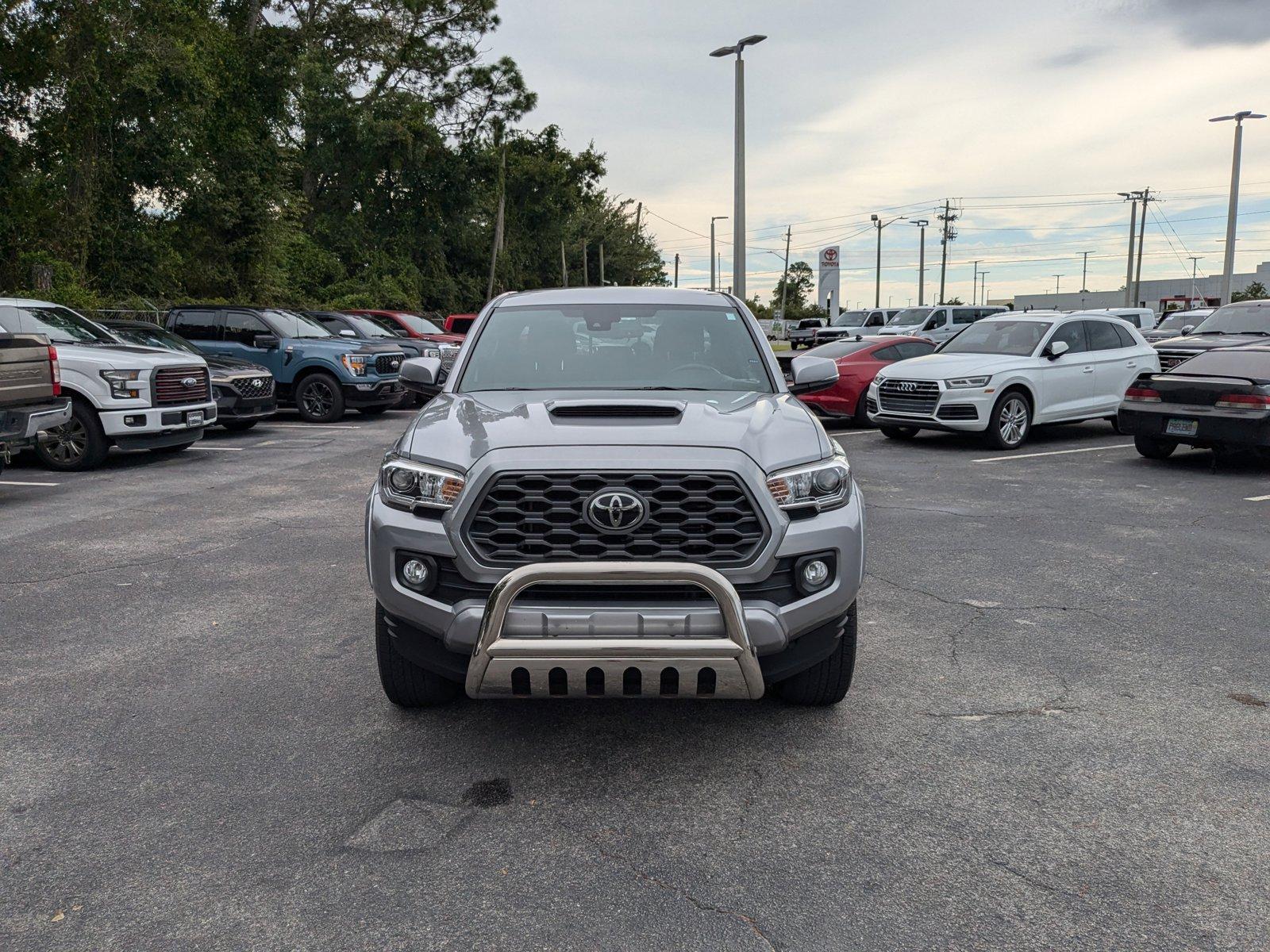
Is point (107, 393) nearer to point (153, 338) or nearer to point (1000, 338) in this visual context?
point (153, 338)

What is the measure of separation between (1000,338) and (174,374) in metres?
10.5

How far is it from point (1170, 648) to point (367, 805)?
3940 millimetres

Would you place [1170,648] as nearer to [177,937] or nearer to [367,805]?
[367,805]

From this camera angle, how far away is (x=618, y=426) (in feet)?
12.4

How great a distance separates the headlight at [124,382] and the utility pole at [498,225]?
3458 cm

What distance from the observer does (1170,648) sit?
Answer: 5020mm

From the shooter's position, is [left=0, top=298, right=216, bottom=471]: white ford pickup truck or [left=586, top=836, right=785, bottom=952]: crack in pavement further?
[left=0, top=298, right=216, bottom=471]: white ford pickup truck

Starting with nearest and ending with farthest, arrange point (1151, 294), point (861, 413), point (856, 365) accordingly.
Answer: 1. point (861, 413)
2. point (856, 365)
3. point (1151, 294)

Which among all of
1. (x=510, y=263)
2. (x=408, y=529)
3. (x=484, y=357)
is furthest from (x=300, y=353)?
(x=510, y=263)

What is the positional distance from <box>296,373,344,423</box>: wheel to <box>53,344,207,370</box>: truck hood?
4132 millimetres

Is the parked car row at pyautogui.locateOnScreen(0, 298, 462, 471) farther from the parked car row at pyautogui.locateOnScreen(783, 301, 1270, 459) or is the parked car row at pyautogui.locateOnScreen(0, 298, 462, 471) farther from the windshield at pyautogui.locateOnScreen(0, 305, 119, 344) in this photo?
the parked car row at pyautogui.locateOnScreen(783, 301, 1270, 459)

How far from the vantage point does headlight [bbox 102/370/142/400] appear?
35.7 feet

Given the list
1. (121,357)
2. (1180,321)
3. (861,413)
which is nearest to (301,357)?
(121,357)

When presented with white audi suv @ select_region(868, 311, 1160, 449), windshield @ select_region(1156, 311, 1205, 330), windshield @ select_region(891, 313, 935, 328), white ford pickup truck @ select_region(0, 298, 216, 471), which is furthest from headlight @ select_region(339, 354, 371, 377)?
windshield @ select_region(1156, 311, 1205, 330)
